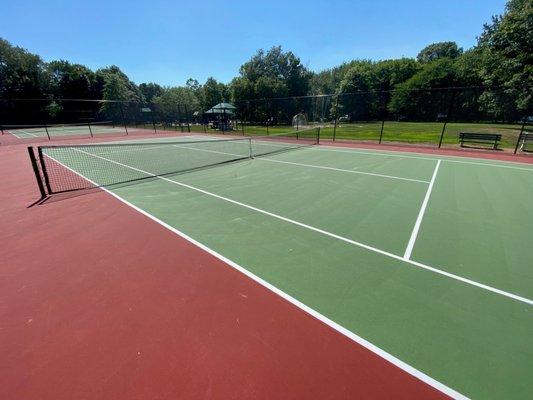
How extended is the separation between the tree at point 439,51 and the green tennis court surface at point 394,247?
86.1 meters

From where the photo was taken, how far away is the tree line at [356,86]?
2531 cm

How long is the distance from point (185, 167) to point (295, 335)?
34.7 feet

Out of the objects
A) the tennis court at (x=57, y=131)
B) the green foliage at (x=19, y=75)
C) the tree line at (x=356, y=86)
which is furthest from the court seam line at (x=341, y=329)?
the green foliage at (x=19, y=75)

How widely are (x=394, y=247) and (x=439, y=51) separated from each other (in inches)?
3975

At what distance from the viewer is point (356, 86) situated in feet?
184

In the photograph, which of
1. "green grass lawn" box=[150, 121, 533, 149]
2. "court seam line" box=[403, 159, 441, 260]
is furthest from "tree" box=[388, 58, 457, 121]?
"court seam line" box=[403, 159, 441, 260]

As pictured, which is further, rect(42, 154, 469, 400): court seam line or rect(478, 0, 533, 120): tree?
rect(478, 0, 533, 120): tree

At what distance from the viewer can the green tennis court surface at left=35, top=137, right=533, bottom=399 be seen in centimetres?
301

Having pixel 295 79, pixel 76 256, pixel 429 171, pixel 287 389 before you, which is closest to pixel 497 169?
pixel 429 171

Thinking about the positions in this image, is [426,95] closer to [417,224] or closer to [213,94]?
[213,94]

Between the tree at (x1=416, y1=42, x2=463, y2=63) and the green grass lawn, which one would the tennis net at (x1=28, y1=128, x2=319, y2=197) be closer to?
the green grass lawn

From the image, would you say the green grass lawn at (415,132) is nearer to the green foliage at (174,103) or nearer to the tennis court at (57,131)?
the green foliage at (174,103)

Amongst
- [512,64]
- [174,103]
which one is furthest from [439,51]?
[174,103]

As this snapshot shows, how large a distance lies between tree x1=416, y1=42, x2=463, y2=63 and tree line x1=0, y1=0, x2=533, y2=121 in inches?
1056
